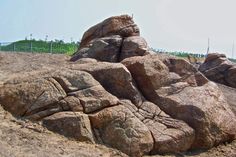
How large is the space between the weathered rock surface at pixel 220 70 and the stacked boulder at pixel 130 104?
10.8m

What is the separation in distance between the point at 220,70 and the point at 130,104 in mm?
13650

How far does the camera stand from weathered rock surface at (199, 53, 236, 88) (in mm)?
21641

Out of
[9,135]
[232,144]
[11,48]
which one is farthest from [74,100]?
[11,48]

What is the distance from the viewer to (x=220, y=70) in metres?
22.1

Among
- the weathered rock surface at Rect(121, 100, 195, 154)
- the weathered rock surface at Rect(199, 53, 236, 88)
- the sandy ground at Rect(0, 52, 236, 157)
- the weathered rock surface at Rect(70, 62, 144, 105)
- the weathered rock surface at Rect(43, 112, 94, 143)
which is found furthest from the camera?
the weathered rock surface at Rect(199, 53, 236, 88)

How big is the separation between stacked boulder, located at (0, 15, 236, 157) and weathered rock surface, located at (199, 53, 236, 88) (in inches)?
426

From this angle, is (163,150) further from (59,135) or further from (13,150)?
(13,150)

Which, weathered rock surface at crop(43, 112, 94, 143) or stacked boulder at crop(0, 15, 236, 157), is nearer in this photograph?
weathered rock surface at crop(43, 112, 94, 143)

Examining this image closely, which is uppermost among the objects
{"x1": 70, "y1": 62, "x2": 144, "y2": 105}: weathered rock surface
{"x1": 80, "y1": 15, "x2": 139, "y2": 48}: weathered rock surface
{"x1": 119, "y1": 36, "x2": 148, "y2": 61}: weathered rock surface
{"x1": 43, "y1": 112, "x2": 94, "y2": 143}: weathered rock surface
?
{"x1": 80, "y1": 15, "x2": 139, "y2": 48}: weathered rock surface

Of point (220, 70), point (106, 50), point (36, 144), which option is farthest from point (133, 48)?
point (220, 70)

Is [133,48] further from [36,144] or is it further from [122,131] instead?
[36,144]

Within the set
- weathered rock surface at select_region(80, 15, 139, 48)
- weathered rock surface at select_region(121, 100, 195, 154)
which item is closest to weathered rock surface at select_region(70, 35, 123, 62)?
weathered rock surface at select_region(80, 15, 139, 48)

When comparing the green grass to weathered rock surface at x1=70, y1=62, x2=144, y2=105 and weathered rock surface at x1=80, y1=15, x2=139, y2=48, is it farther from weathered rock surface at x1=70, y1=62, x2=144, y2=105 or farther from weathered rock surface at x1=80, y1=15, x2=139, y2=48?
weathered rock surface at x1=70, y1=62, x2=144, y2=105

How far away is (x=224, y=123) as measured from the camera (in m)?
10.3
